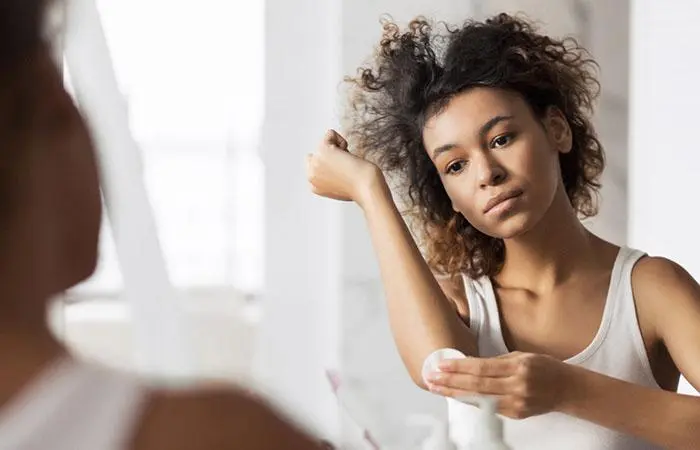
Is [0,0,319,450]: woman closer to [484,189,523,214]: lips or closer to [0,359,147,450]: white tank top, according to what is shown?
[0,359,147,450]: white tank top

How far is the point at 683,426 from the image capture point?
2.14 feet

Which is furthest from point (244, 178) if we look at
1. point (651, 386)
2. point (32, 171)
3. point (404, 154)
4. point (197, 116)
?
point (32, 171)

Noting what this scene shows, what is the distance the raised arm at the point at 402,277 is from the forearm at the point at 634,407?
0.31 feet

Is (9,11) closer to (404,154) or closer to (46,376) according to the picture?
(46,376)

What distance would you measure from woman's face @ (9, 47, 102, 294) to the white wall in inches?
34.9

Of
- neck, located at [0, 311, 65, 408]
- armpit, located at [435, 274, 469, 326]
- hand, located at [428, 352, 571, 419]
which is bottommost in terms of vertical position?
hand, located at [428, 352, 571, 419]

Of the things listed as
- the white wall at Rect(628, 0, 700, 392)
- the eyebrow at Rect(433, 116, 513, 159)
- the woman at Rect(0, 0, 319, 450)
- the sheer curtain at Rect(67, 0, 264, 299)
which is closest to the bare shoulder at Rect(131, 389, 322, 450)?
the woman at Rect(0, 0, 319, 450)

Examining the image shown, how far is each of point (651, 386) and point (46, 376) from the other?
0.60 m

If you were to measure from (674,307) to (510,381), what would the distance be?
0.54ft

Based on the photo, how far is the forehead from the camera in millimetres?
716

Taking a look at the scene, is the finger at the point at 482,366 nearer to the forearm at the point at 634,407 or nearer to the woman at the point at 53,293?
the forearm at the point at 634,407

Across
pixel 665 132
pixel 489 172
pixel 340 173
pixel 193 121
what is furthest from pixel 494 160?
pixel 665 132

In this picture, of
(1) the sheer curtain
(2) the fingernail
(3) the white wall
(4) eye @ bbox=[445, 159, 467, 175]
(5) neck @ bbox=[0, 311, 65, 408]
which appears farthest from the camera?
(3) the white wall

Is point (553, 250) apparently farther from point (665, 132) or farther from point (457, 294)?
point (665, 132)
